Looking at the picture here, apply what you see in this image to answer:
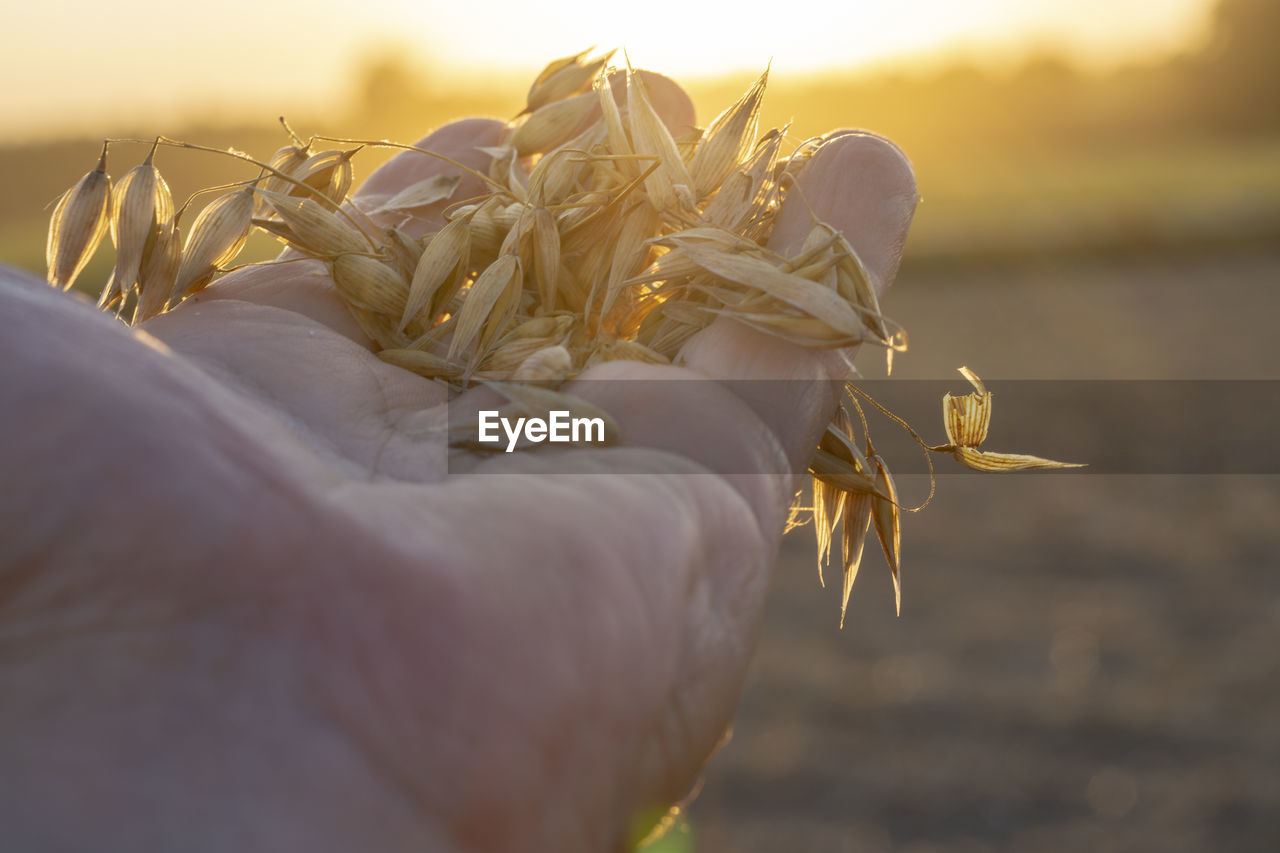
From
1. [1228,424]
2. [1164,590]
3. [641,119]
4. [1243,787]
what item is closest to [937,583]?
[1164,590]

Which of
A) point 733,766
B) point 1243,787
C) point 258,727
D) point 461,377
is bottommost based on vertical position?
point 733,766

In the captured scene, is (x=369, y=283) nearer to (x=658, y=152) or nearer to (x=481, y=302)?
(x=481, y=302)

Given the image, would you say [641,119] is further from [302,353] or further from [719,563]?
[719,563]

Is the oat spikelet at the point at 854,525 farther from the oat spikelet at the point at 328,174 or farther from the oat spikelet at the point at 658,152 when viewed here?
the oat spikelet at the point at 328,174

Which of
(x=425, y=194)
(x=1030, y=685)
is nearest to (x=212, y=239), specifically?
(x=425, y=194)

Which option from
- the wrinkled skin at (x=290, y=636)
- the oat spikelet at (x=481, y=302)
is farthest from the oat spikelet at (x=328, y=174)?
the wrinkled skin at (x=290, y=636)

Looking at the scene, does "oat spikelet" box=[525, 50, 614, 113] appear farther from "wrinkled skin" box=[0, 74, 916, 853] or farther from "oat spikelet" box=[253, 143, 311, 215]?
"wrinkled skin" box=[0, 74, 916, 853]
